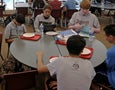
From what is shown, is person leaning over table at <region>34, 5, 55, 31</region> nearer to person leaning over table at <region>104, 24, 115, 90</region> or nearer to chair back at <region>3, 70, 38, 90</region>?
person leaning over table at <region>104, 24, 115, 90</region>

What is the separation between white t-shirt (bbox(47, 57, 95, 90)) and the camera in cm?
188

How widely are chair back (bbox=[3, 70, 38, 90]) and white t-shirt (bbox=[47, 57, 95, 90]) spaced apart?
1.16 ft

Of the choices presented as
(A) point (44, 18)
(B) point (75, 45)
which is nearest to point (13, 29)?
(A) point (44, 18)

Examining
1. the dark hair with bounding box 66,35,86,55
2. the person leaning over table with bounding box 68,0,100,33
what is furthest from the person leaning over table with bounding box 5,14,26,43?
the dark hair with bounding box 66,35,86,55

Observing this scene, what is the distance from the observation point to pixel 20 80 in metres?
2.19

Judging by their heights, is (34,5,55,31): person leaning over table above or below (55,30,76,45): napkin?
above

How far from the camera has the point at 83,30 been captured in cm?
367

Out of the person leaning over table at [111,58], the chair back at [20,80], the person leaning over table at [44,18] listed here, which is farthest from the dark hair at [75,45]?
the person leaning over table at [44,18]

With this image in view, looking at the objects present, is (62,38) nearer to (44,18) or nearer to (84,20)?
(84,20)

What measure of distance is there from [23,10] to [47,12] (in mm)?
3365

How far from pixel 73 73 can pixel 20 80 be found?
60 centimetres

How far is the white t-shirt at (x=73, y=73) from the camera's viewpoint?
1.88 m

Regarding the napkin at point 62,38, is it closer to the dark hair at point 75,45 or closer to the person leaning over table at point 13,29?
the person leaning over table at point 13,29

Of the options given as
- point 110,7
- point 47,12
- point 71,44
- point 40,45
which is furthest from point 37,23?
point 110,7
